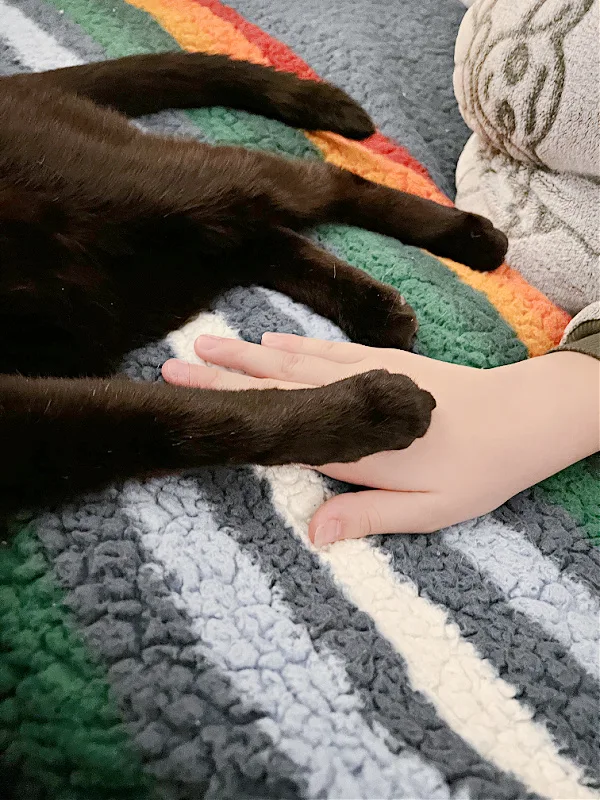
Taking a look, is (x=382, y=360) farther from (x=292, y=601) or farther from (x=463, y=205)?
(x=463, y=205)

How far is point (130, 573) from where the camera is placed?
57 cm

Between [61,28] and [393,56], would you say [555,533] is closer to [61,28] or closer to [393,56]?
[393,56]

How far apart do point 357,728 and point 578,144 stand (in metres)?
0.73

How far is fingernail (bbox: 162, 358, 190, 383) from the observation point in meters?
0.74

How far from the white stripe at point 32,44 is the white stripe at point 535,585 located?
3.18ft

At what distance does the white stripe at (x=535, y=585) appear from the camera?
0.60m

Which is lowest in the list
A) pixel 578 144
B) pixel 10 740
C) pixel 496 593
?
pixel 10 740

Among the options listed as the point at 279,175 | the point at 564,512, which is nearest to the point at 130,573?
the point at 564,512

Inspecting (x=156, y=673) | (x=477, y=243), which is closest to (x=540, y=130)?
(x=477, y=243)

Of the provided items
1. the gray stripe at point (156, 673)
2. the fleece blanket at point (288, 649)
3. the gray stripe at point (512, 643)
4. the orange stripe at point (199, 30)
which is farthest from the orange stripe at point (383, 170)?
the gray stripe at point (156, 673)

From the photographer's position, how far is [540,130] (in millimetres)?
842

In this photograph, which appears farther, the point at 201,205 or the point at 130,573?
the point at 201,205

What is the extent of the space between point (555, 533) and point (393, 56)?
3.00ft

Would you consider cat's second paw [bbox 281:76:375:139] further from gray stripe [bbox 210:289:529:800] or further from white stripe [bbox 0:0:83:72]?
gray stripe [bbox 210:289:529:800]
